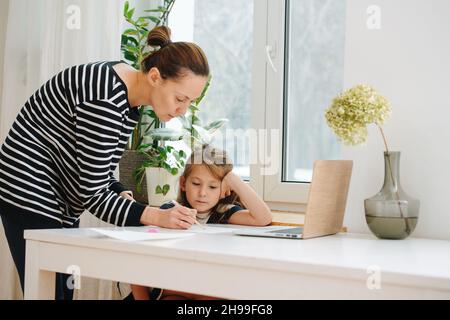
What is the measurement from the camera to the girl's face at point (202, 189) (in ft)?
6.35

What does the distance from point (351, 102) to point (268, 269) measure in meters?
0.48

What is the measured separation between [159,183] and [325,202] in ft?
3.53

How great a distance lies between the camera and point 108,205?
1478 mm

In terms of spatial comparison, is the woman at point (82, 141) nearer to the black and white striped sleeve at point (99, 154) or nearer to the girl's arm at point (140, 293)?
the black and white striped sleeve at point (99, 154)

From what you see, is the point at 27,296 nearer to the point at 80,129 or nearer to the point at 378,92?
the point at 80,129

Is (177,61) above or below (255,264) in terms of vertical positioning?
above

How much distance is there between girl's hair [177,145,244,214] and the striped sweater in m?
0.43

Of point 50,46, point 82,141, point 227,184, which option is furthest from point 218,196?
point 50,46

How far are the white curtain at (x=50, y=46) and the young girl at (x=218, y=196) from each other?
2.03 ft

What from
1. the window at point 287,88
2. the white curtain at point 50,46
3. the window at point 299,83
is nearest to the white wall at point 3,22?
the white curtain at point 50,46

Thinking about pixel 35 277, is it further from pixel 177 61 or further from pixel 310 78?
pixel 310 78

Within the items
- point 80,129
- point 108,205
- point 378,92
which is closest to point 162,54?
point 80,129

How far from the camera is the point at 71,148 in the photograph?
5.03 ft
